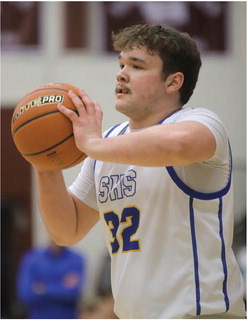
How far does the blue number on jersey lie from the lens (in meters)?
3.89

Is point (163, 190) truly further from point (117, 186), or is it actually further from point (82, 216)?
point (82, 216)

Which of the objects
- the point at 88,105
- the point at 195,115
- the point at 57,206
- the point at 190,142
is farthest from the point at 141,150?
the point at 57,206

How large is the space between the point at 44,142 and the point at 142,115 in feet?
1.94

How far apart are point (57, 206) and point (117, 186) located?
1.64 ft

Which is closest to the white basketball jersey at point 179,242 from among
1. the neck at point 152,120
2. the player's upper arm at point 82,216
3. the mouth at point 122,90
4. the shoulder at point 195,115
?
the shoulder at point 195,115

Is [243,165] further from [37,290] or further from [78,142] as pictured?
[78,142]

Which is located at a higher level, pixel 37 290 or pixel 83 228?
pixel 83 228

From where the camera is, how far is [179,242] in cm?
377

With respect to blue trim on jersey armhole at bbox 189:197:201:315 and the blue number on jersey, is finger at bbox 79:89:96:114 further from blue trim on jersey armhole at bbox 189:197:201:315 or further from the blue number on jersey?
blue trim on jersey armhole at bbox 189:197:201:315

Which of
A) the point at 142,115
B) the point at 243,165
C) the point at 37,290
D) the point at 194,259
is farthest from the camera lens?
A: the point at 243,165

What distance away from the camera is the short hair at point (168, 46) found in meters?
3.95

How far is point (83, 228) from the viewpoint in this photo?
14.6 feet

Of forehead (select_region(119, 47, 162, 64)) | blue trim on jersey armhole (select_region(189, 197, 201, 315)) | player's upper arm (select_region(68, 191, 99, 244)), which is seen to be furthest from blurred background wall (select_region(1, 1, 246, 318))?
blue trim on jersey armhole (select_region(189, 197, 201, 315))

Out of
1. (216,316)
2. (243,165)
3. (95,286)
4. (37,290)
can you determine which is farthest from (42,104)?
(243,165)
